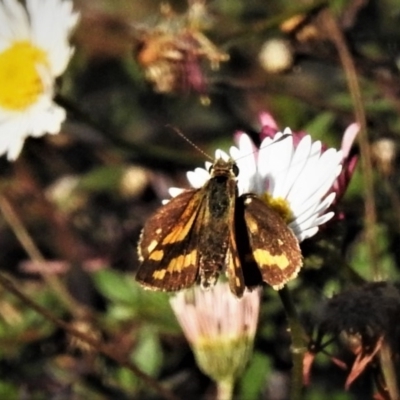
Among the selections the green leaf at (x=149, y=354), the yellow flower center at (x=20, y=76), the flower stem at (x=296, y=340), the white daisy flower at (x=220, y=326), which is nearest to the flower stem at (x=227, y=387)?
the white daisy flower at (x=220, y=326)

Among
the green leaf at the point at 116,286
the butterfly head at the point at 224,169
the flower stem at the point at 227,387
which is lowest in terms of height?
the green leaf at the point at 116,286

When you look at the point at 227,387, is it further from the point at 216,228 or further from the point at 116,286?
the point at 116,286

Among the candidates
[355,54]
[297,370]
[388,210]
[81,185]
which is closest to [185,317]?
[297,370]

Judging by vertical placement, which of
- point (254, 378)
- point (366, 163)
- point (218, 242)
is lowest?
point (254, 378)

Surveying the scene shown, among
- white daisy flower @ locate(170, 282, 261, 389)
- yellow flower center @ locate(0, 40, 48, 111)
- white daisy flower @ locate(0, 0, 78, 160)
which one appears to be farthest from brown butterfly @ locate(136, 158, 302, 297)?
yellow flower center @ locate(0, 40, 48, 111)

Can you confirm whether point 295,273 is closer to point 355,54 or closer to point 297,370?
point 297,370

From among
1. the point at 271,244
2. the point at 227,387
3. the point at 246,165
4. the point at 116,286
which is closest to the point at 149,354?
the point at 116,286

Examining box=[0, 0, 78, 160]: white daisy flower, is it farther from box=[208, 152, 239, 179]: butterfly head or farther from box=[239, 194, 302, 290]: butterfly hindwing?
box=[239, 194, 302, 290]: butterfly hindwing

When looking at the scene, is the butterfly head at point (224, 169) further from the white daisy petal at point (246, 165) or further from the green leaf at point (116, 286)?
the green leaf at point (116, 286)
